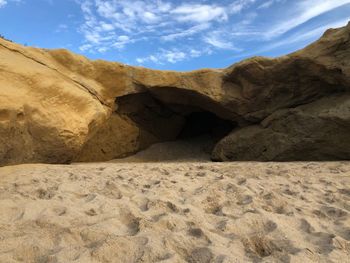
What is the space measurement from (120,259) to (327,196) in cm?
230

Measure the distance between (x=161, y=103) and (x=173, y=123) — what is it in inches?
29.8

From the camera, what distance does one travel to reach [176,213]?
2.98 m

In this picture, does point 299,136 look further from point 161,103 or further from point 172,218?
point 172,218

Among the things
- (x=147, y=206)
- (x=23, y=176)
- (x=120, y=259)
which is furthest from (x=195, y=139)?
(x=120, y=259)

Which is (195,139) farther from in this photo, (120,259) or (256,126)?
(120,259)

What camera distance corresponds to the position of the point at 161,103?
27.8 feet

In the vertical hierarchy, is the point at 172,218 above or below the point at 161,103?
below

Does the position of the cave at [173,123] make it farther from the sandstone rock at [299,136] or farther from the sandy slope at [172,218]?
the sandy slope at [172,218]

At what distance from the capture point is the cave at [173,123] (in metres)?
8.10

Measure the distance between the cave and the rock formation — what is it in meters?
0.03

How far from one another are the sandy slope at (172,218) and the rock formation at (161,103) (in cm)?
137

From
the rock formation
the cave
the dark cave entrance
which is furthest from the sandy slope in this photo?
the dark cave entrance

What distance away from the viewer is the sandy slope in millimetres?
2260

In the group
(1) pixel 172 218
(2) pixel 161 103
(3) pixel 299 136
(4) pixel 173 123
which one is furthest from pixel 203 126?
(1) pixel 172 218
